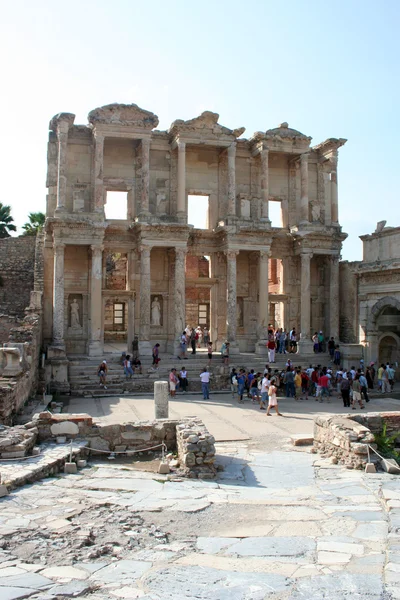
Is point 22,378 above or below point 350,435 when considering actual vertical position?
above

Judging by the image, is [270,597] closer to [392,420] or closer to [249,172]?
[392,420]

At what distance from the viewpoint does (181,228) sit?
95.9 feet

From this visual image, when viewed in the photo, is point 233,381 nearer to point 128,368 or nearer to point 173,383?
point 173,383

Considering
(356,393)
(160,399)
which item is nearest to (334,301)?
(356,393)

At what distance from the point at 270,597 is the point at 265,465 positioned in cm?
680

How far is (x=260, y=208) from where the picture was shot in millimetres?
31719

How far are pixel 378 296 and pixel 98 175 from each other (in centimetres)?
1396

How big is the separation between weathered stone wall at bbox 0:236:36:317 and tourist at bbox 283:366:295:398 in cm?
1398

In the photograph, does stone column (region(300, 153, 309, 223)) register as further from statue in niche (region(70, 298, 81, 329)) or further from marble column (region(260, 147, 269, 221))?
statue in niche (region(70, 298, 81, 329))

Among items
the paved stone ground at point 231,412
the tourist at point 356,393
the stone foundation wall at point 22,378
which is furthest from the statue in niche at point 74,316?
the tourist at point 356,393

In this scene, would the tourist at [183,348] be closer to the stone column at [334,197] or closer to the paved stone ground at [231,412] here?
the paved stone ground at [231,412]

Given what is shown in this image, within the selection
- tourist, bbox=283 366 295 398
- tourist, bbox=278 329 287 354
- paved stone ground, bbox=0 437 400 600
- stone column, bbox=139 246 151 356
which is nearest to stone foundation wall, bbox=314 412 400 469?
paved stone ground, bbox=0 437 400 600

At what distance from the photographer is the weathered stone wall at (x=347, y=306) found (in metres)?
31.1

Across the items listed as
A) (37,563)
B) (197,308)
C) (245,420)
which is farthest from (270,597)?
(197,308)
